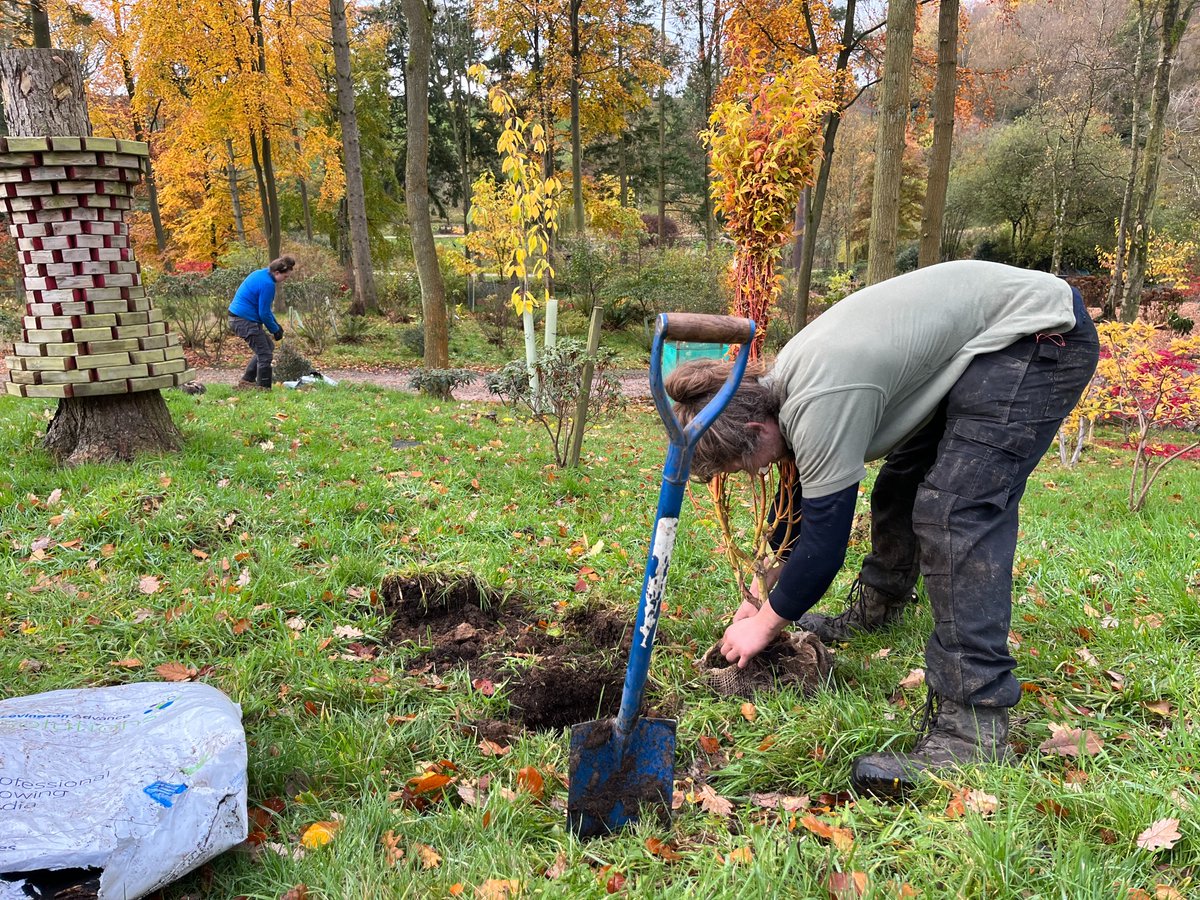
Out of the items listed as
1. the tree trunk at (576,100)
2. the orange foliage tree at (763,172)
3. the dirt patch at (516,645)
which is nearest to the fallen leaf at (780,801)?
the dirt patch at (516,645)

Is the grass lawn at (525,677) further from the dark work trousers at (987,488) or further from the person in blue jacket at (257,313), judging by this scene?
the person in blue jacket at (257,313)

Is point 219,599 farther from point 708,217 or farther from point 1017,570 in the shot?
point 708,217

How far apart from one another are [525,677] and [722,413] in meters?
1.41

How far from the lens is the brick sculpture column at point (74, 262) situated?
418 centimetres

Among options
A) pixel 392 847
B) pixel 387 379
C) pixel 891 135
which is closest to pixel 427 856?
pixel 392 847

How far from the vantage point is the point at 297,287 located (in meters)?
14.6

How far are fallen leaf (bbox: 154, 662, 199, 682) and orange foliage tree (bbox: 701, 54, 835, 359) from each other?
107 inches

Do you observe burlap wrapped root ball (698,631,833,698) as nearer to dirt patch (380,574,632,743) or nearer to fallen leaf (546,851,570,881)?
dirt patch (380,574,632,743)

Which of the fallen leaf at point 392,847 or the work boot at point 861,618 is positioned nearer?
the fallen leaf at point 392,847

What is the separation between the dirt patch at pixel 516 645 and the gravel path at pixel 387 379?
7.65 metres

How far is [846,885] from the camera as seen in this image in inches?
64.6

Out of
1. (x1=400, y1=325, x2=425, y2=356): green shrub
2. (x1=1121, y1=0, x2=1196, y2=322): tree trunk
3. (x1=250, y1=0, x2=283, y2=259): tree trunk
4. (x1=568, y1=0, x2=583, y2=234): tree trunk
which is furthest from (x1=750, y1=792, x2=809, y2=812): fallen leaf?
(x1=568, y1=0, x2=583, y2=234): tree trunk

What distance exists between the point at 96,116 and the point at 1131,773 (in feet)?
70.0

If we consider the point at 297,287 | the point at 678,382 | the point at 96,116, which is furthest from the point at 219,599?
the point at 96,116
